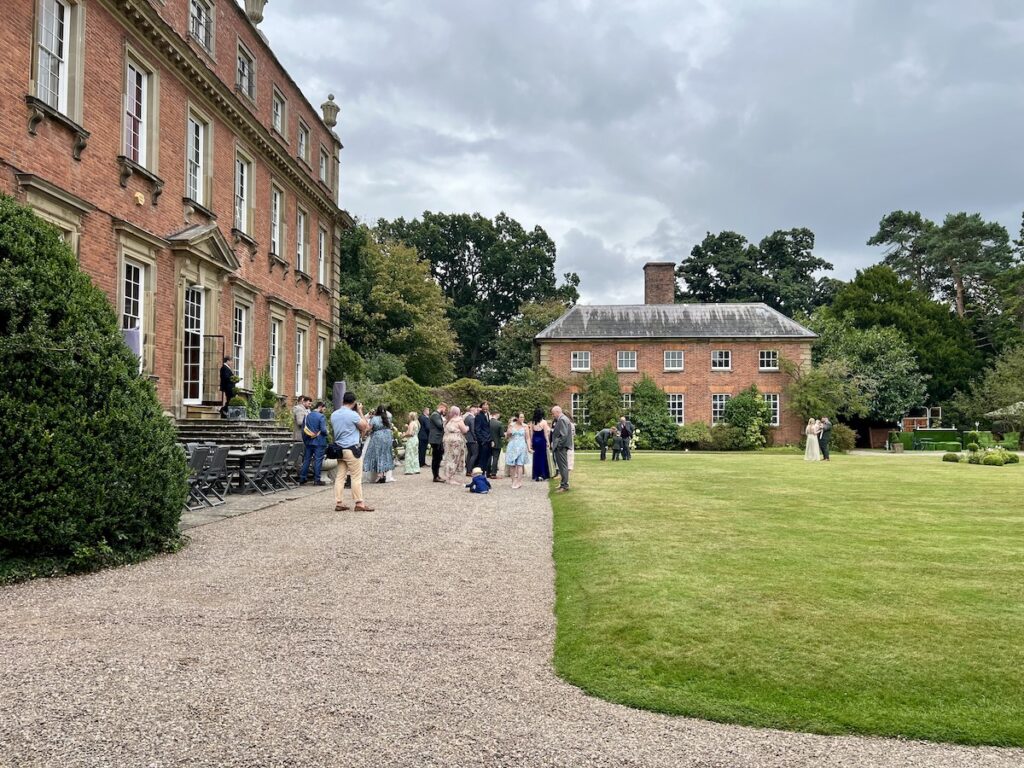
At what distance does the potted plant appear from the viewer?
59.7 feet

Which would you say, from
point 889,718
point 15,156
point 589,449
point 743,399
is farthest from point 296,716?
point 743,399

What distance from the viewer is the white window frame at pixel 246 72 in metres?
21.1

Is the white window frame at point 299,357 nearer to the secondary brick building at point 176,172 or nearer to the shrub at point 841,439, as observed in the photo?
the secondary brick building at point 176,172

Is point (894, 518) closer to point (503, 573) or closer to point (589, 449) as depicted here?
point (503, 573)

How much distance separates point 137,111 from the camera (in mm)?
16109

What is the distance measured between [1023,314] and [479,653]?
58746mm

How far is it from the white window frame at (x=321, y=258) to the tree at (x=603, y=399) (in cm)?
1776

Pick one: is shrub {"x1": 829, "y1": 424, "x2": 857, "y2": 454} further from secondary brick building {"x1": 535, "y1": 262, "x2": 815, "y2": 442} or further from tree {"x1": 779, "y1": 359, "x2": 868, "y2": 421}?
secondary brick building {"x1": 535, "y1": 262, "x2": 815, "y2": 442}

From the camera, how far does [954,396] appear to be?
5184cm

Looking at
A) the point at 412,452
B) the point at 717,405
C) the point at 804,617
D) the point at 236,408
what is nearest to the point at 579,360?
the point at 717,405

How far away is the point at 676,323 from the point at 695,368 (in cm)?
286

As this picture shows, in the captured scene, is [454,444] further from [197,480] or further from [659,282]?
[659,282]

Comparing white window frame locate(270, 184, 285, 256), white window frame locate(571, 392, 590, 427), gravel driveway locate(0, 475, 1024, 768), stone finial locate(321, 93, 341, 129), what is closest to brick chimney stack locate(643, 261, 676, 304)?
white window frame locate(571, 392, 590, 427)

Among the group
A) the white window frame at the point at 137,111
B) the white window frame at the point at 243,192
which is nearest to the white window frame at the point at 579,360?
the white window frame at the point at 243,192
